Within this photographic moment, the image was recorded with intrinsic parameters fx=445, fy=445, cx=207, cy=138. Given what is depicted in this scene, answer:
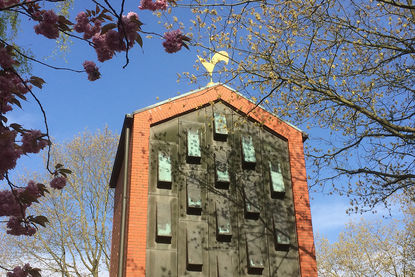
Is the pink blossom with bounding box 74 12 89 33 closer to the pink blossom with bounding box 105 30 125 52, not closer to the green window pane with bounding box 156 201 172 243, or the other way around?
the pink blossom with bounding box 105 30 125 52

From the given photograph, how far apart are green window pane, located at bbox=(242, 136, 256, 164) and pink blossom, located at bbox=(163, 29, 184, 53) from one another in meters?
9.25

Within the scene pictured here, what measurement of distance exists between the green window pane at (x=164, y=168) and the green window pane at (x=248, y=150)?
252cm

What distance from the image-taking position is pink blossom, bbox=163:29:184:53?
554cm

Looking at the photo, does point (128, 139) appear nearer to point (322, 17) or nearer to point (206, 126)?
point (206, 126)

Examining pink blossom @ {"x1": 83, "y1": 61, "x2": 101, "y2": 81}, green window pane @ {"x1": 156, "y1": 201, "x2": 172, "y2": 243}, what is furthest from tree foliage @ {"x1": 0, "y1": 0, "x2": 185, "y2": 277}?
green window pane @ {"x1": 156, "y1": 201, "x2": 172, "y2": 243}

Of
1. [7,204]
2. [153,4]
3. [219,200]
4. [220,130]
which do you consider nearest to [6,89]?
[7,204]

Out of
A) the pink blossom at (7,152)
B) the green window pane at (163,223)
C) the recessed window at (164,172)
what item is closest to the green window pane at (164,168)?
the recessed window at (164,172)

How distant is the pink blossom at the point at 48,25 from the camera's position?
17.4ft

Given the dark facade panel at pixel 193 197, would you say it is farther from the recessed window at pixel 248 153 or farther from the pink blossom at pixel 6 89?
the pink blossom at pixel 6 89

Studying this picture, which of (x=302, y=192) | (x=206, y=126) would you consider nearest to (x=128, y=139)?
(x=206, y=126)

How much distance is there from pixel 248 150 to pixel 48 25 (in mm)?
10201

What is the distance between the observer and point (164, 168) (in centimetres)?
1377

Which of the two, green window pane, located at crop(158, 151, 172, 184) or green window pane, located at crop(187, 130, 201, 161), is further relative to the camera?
green window pane, located at crop(187, 130, 201, 161)

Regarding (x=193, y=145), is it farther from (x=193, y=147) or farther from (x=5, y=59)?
(x=5, y=59)
